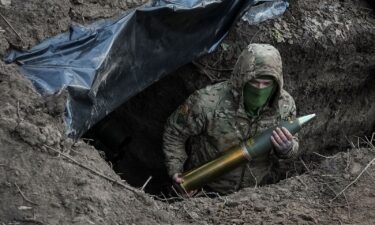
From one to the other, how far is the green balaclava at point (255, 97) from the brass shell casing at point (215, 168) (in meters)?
0.36

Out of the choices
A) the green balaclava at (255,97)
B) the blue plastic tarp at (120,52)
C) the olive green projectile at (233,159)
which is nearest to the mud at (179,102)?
the blue plastic tarp at (120,52)

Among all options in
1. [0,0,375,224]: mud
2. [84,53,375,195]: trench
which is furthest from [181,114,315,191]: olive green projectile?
[84,53,375,195]: trench

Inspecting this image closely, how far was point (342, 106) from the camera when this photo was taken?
22.5 feet

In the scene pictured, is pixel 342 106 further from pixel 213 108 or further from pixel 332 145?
pixel 213 108

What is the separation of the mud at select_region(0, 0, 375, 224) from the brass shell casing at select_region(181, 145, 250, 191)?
494mm

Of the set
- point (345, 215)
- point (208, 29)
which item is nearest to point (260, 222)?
point (345, 215)

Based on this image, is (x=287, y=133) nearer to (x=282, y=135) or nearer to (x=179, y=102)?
(x=282, y=135)

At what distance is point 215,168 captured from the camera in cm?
490

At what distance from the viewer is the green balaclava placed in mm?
4941

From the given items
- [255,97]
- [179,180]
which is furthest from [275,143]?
[179,180]

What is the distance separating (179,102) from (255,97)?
1.29 meters

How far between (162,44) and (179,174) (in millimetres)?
1051

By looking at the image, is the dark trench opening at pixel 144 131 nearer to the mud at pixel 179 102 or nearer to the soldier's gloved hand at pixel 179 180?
the mud at pixel 179 102

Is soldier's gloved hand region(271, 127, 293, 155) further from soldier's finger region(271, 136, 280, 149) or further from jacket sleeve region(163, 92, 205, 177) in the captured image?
jacket sleeve region(163, 92, 205, 177)
